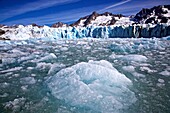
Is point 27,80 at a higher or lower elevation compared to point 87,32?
lower

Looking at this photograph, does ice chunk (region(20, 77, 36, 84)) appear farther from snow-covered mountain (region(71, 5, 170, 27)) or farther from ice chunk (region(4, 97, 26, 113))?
snow-covered mountain (region(71, 5, 170, 27))

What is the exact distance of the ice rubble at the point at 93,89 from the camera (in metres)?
2.39

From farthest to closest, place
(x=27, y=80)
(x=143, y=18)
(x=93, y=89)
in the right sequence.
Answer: (x=143, y=18), (x=27, y=80), (x=93, y=89)

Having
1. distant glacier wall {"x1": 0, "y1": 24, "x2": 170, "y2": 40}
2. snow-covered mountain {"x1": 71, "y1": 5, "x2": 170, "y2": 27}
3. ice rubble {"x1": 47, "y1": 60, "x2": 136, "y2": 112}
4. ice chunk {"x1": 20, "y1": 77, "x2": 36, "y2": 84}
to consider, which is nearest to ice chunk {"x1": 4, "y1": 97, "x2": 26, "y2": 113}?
ice rubble {"x1": 47, "y1": 60, "x2": 136, "y2": 112}

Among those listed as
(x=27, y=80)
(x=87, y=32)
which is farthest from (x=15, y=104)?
(x=87, y=32)

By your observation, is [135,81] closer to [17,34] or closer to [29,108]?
[29,108]

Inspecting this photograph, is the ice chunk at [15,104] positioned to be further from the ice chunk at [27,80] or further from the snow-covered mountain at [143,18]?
the snow-covered mountain at [143,18]

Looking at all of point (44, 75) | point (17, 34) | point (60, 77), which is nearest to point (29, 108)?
point (60, 77)

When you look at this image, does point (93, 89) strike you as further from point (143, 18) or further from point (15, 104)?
point (143, 18)

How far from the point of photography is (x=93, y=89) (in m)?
2.77

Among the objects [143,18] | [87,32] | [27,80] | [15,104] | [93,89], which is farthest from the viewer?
[143,18]

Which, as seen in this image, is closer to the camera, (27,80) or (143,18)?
(27,80)

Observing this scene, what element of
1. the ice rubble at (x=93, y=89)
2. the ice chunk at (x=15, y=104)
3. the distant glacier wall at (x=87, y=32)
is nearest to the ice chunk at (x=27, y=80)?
the ice rubble at (x=93, y=89)

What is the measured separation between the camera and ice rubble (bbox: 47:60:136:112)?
2.39 meters
